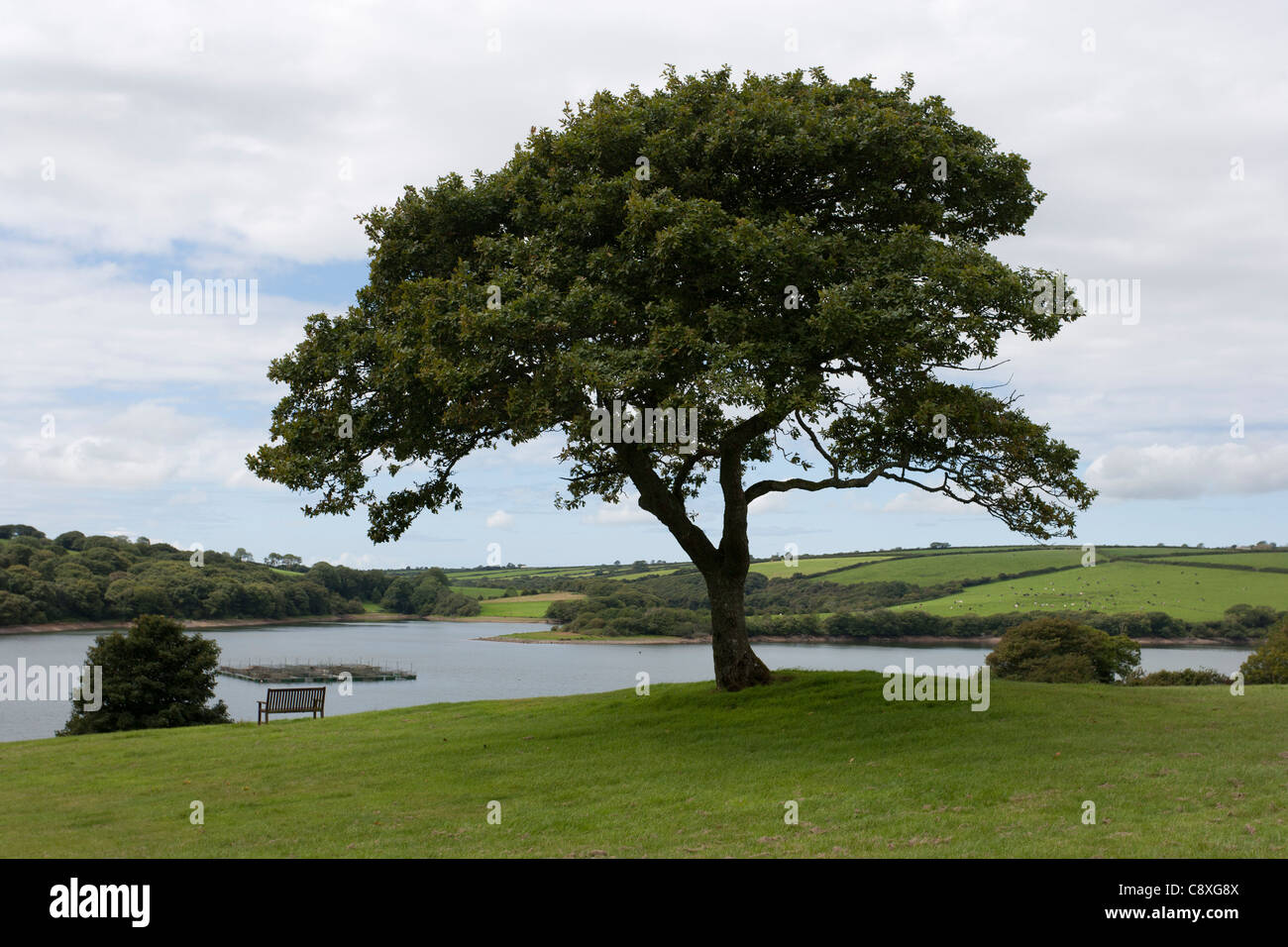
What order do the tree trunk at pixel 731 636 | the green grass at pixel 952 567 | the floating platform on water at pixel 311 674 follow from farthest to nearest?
the green grass at pixel 952 567
the floating platform on water at pixel 311 674
the tree trunk at pixel 731 636

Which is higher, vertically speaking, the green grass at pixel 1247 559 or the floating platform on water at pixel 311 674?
the green grass at pixel 1247 559

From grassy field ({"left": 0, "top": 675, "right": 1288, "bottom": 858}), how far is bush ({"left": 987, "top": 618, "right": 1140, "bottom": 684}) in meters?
30.6

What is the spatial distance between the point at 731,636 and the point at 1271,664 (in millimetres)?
36418

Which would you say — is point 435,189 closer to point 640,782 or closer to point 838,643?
point 640,782

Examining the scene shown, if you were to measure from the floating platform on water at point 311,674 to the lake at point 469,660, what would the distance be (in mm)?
867

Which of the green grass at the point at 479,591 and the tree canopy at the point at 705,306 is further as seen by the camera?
the green grass at the point at 479,591

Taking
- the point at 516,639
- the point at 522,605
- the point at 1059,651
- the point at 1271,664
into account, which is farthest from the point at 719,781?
the point at 522,605

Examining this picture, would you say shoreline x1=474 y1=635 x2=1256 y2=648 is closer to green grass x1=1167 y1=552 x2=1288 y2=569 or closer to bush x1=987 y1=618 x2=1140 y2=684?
bush x1=987 y1=618 x2=1140 y2=684

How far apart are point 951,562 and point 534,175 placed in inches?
3837

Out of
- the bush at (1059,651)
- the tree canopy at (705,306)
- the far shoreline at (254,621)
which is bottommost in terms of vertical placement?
the far shoreline at (254,621)

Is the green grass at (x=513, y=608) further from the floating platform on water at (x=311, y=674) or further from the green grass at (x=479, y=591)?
the floating platform on water at (x=311, y=674)

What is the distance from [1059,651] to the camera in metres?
52.2

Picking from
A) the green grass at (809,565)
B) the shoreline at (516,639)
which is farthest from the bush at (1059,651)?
the green grass at (809,565)

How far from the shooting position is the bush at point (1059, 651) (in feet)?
166
